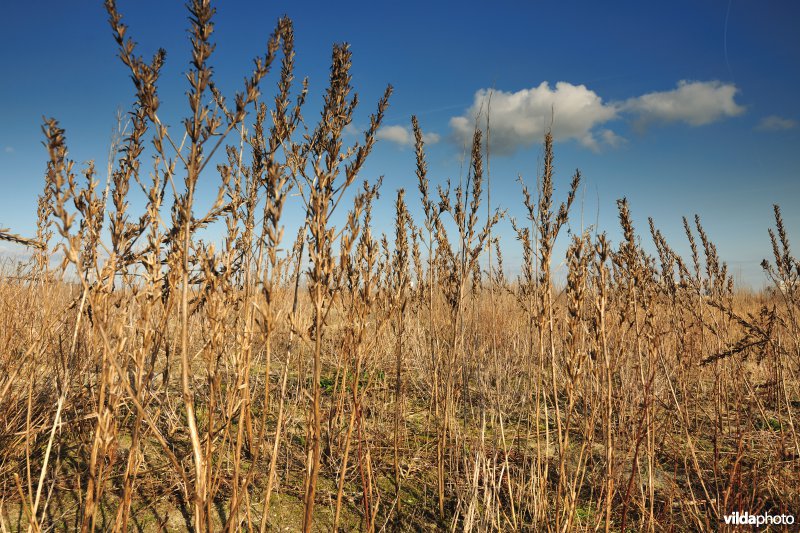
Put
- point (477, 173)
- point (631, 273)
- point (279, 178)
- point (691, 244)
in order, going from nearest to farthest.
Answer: point (279, 178) → point (631, 273) → point (477, 173) → point (691, 244)

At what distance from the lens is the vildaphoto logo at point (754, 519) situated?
2232mm

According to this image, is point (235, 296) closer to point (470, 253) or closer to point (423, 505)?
point (470, 253)

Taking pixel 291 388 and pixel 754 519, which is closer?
pixel 754 519

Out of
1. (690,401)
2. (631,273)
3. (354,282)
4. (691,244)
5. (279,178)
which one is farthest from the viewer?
(691,244)

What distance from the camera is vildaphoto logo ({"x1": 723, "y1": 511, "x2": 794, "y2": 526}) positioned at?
2.23m

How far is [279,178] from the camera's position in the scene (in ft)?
5.30

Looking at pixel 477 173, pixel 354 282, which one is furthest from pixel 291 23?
pixel 477 173

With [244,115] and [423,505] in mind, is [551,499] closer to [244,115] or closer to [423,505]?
[423,505]

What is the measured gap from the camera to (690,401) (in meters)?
4.65

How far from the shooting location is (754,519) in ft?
7.77

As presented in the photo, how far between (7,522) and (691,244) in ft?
21.9

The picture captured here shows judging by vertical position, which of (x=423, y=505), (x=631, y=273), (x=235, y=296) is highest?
(x=631, y=273)

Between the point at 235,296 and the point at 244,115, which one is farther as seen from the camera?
the point at 235,296

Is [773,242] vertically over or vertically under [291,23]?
under
